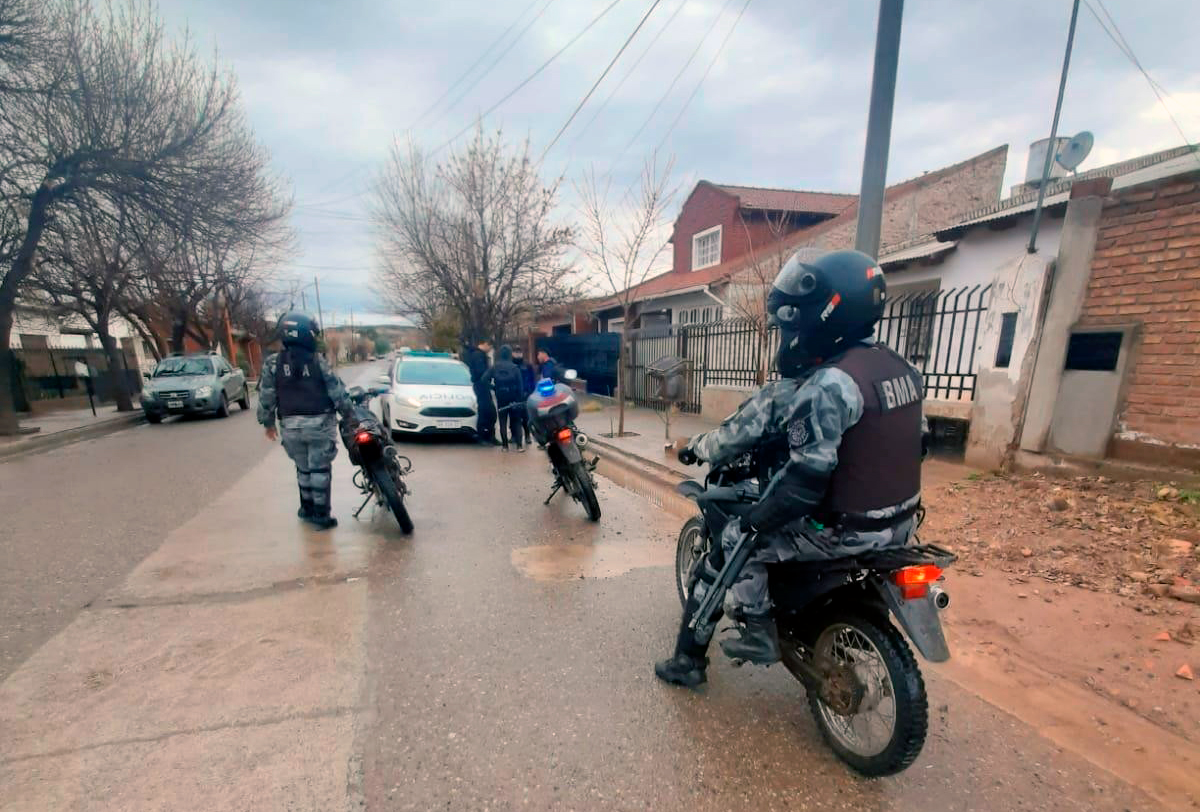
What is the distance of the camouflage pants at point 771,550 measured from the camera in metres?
1.92

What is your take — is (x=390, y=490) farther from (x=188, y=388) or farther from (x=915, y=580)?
(x=188, y=388)

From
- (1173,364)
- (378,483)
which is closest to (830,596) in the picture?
(378,483)

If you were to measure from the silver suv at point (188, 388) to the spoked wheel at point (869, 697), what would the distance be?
14.2m

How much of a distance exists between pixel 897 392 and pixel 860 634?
0.92 metres

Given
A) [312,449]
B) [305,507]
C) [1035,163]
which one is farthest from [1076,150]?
[305,507]

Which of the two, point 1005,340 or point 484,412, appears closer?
point 1005,340

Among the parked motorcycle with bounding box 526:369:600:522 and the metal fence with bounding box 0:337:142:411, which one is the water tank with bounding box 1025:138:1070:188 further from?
the metal fence with bounding box 0:337:142:411

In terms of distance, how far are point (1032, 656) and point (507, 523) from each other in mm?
3803

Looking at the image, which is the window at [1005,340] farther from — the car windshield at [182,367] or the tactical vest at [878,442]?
the car windshield at [182,367]

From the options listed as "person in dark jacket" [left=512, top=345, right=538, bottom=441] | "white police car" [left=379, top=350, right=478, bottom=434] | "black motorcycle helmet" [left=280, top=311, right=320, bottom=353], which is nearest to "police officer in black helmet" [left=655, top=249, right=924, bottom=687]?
"black motorcycle helmet" [left=280, top=311, right=320, bottom=353]

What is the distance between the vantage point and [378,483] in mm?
4469

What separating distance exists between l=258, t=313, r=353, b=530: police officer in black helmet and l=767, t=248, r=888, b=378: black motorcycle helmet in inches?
152

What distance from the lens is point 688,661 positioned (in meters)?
2.44

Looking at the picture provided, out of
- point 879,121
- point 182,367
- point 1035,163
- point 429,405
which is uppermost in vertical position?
point 1035,163
